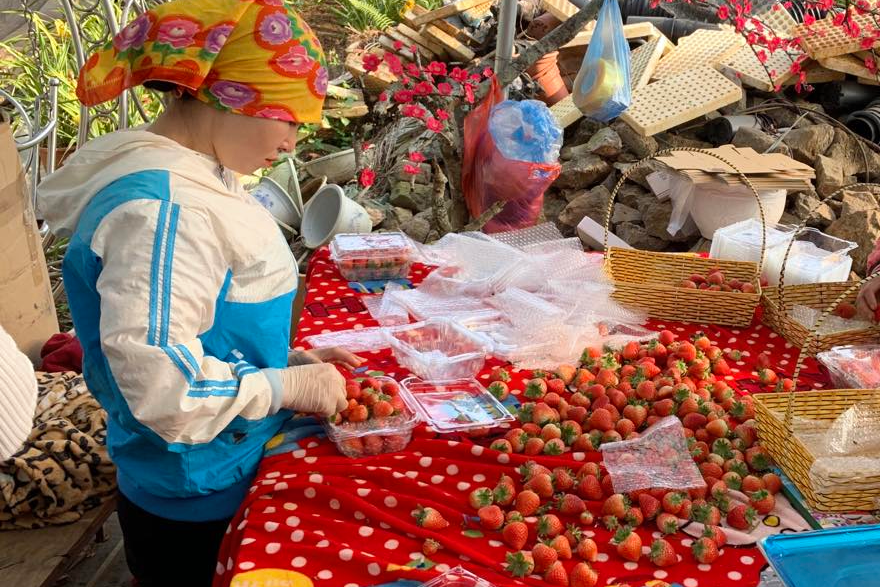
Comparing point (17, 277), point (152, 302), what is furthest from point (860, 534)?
point (17, 277)

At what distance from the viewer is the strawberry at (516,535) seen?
1508 millimetres

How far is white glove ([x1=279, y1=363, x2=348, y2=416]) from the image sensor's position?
5.45ft

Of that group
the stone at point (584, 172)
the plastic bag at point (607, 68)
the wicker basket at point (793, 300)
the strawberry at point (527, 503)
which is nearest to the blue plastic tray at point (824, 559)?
the strawberry at point (527, 503)

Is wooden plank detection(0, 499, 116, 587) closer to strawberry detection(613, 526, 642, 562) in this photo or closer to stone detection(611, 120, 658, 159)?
strawberry detection(613, 526, 642, 562)

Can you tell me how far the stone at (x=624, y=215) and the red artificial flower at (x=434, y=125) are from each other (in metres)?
1.59

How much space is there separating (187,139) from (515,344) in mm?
1144

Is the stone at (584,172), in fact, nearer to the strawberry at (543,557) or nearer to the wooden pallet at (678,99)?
the wooden pallet at (678,99)

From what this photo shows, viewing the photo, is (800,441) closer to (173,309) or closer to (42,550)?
(173,309)

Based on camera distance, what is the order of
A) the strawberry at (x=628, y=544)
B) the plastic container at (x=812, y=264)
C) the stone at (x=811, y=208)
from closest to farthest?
the strawberry at (x=628, y=544), the plastic container at (x=812, y=264), the stone at (x=811, y=208)

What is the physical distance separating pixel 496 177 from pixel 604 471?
2614mm

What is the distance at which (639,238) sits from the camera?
499 cm

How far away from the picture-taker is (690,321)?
2627 millimetres

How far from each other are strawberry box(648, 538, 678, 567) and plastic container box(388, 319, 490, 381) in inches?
31.8

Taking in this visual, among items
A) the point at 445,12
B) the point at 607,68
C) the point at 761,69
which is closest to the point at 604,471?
the point at 607,68
